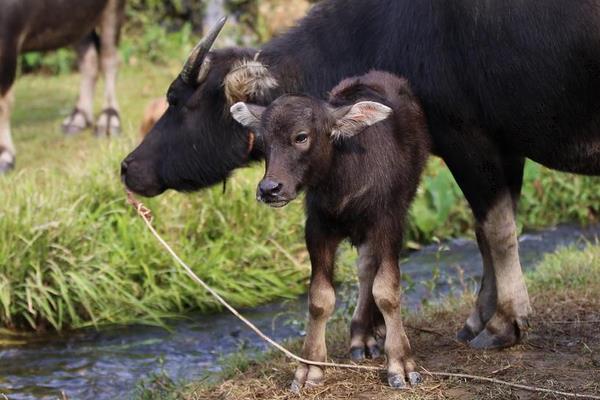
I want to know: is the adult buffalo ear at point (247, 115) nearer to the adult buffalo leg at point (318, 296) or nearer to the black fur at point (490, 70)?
the adult buffalo leg at point (318, 296)

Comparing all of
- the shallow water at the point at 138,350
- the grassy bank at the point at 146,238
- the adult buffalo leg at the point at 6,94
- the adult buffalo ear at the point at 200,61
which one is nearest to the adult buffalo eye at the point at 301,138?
the adult buffalo ear at the point at 200,61

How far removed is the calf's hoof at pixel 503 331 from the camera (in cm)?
555

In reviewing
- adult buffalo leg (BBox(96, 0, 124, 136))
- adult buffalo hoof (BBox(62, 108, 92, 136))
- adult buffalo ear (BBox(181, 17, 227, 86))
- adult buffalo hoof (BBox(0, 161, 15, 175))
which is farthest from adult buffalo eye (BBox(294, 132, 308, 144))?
adult buffalo hoof (BBox(62, 108, 92, 136))

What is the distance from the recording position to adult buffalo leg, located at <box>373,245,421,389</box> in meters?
5.01

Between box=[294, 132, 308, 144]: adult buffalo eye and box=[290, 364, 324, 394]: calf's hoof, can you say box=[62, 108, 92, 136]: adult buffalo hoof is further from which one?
box=[294, 132, 308, 144]: adult buffalo eye

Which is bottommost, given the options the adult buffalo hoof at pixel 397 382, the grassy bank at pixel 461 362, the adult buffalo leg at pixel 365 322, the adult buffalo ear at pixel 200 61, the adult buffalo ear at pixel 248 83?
the grassy bank at pixel 461 362

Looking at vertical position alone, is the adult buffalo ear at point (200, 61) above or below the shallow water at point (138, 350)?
above

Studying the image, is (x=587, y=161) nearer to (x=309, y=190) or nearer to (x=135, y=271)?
(x=309, y=190)

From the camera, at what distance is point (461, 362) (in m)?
5.43

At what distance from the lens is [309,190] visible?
5.00 m

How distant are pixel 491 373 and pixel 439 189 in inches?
182

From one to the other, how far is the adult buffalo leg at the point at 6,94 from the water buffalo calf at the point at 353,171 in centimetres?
587

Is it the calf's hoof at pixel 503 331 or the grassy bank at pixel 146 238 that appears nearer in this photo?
the calf's hoof at pixel 503 331

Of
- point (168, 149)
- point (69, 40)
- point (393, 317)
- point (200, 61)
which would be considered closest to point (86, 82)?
point (69, 40)
